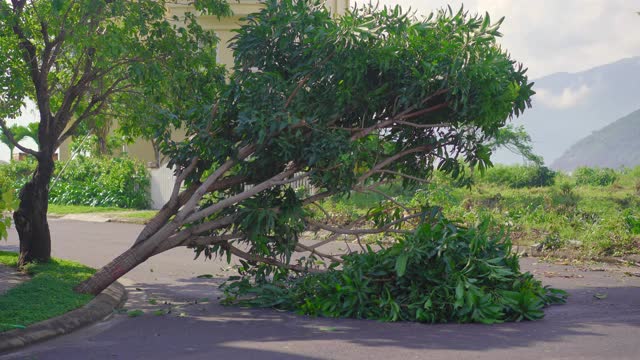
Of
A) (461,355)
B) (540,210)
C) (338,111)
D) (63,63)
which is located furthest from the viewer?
(540,210)

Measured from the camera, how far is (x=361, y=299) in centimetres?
1011

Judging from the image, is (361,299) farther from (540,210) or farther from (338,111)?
(540,210)

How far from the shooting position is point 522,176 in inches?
1278

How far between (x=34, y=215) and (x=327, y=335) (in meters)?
6.60

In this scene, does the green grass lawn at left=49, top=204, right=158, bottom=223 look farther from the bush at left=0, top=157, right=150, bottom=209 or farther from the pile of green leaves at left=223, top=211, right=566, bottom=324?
the pile of green leaves at left=223, top=211, right=566, bottom=324

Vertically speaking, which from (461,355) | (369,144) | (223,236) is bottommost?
(461,355)

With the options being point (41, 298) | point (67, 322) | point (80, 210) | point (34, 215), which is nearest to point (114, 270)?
point (41, 298)

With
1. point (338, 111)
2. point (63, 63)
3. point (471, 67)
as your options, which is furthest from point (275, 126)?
point (63, 63)

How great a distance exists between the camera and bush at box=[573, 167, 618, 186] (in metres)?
33.3

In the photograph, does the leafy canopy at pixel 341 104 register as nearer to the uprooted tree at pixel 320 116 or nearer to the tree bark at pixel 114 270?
the uprooted tree at pixel 320 116

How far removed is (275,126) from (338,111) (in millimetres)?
944

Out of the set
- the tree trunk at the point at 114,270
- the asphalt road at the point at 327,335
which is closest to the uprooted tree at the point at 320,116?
the tree trunk at the point at 114,270

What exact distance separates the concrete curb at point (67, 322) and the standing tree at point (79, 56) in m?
2.86

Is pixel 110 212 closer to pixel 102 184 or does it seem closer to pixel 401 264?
pixel 102 184
